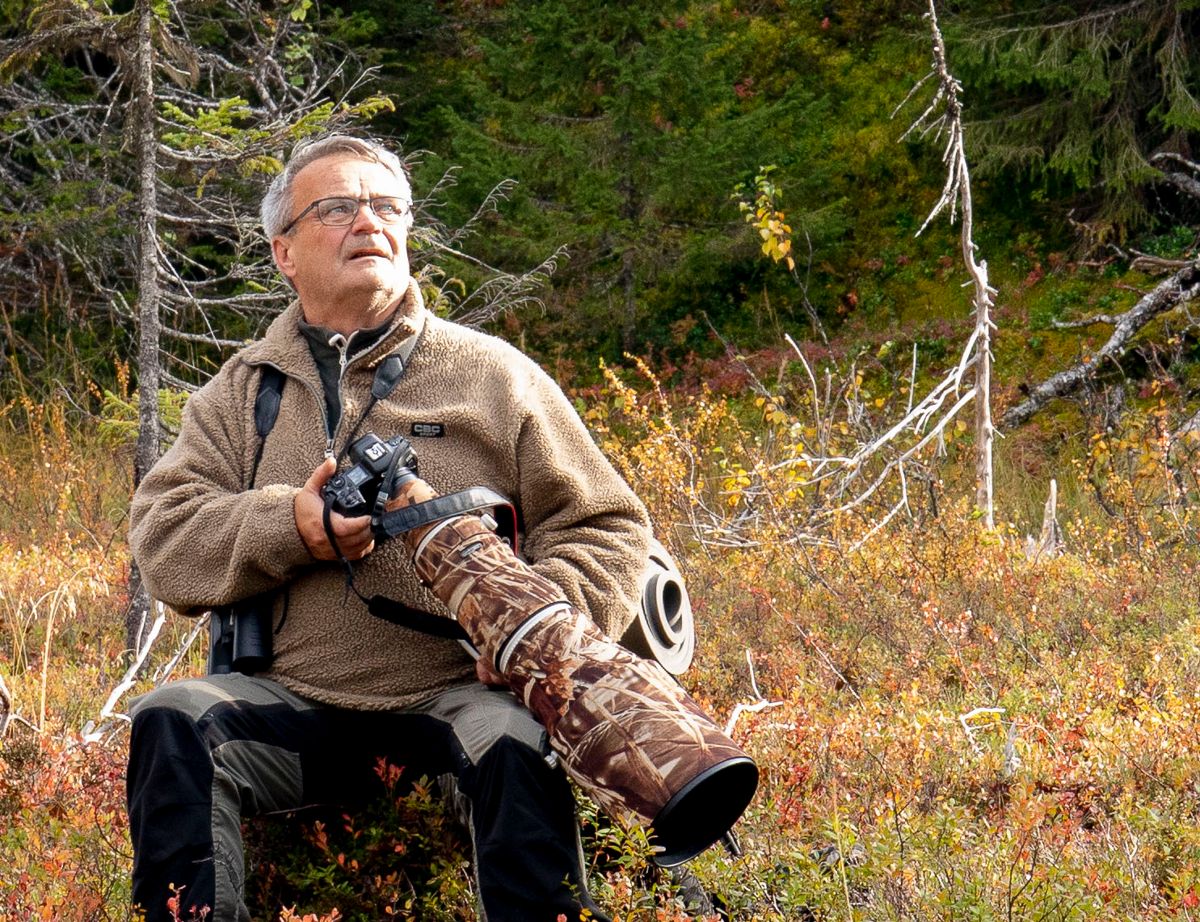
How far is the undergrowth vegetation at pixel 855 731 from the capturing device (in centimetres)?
303

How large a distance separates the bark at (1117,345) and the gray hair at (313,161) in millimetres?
8332

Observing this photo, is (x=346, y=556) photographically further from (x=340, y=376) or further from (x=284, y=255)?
(x=284, y=255)

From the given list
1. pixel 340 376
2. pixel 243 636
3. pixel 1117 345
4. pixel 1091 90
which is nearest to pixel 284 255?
pixel 340 376

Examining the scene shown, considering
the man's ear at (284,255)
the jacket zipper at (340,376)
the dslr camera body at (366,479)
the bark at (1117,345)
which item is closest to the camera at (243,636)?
the dslr camera body at (366,479)

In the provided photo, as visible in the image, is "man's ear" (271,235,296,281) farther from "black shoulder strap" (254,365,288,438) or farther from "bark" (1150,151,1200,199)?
"bark" (1150,151,1200,199)

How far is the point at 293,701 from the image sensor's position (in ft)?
10.7

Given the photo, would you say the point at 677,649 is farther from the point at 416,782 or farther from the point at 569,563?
the point at 416,782

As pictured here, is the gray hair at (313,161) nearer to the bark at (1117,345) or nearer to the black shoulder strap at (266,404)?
the black shoulder strap at (266,404)

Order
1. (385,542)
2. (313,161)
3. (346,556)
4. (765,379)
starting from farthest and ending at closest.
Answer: (765,379) → (313,161) → (385,542) → (346,556)

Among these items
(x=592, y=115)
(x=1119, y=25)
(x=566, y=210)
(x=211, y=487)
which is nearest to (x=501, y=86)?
(x=592, y=115)

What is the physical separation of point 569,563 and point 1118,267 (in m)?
11.5

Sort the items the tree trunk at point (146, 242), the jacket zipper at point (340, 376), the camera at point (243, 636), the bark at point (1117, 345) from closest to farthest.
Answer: the camera at point (243, 636) → the jacket zipper at point (340, 376) → the tree trunk at point (146, 242) → the bark at point (1117, 345)

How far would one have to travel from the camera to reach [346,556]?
314 cm

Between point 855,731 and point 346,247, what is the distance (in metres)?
2.03
